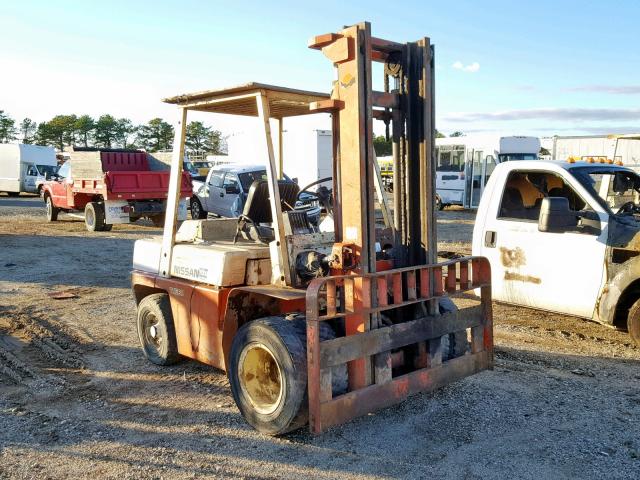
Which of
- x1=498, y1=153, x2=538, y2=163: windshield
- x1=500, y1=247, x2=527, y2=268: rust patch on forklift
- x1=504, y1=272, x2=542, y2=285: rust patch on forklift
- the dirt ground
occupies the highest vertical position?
x1=498, y1=153, x2=538, y2=163: windshield

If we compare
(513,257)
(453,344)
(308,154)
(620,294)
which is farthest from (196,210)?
(453,344)

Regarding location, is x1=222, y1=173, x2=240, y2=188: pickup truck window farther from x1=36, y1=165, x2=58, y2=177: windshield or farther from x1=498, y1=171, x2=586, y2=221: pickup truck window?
x1=36, y1=165, x2=58, y2=177: windshield

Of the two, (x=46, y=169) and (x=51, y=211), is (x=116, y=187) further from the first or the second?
(x=46, y=169)

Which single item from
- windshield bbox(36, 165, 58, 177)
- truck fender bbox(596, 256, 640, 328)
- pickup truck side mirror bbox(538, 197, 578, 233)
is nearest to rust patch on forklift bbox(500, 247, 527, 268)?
pickup truck side mirror bbox(538, 197, 578, 233)

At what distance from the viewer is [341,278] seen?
13.2 feet

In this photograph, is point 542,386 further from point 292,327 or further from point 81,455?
point 81,455

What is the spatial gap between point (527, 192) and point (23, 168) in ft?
103

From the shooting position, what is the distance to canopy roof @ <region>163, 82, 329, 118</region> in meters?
4.55

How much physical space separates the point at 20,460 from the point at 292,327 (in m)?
1.95

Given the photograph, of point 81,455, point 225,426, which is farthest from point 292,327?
point 81,455

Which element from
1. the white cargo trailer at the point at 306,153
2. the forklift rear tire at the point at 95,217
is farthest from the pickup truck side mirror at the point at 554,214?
the white cargo trailer at the point at 306,153

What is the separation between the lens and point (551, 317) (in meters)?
7.74

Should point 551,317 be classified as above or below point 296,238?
below

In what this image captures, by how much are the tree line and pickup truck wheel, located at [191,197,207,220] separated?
145 ft
